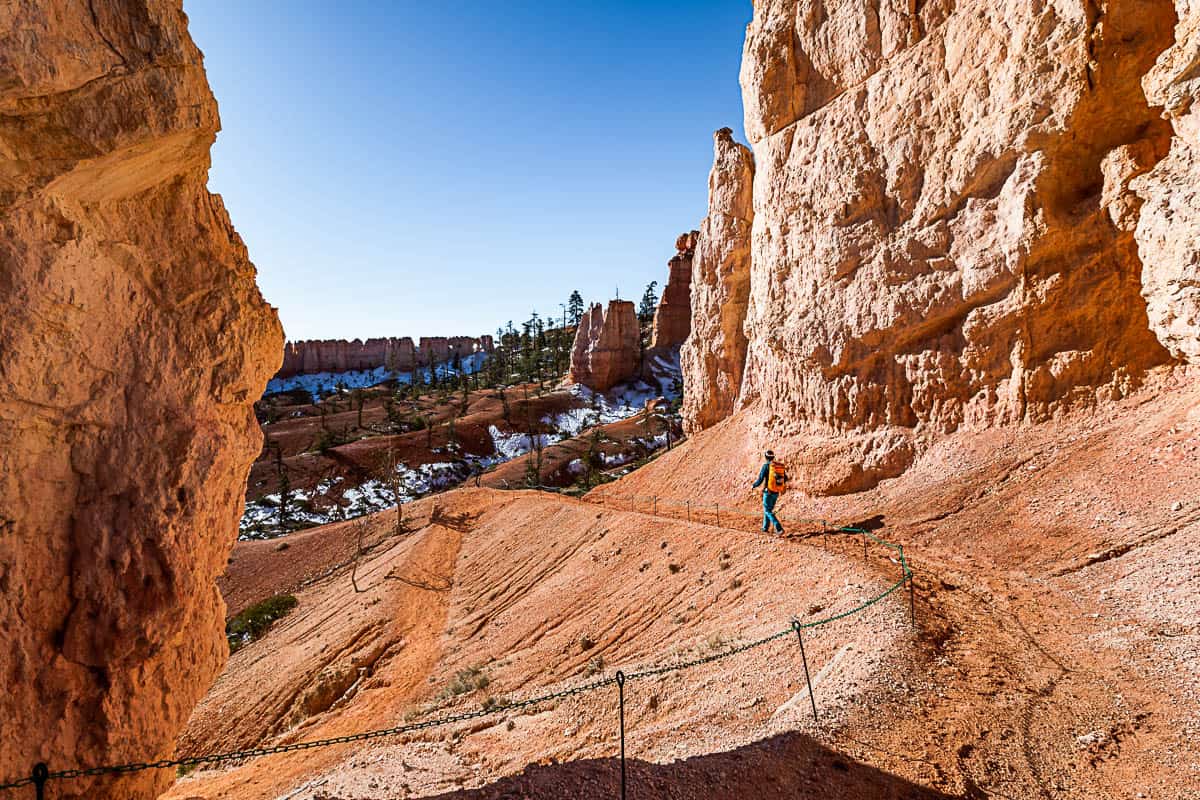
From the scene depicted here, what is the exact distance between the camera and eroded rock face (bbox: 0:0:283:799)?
4480 millimetres

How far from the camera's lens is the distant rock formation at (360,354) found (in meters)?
107

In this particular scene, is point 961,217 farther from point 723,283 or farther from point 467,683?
point 723,283

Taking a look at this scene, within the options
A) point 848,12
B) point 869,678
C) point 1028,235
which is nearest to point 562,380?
point 848,12

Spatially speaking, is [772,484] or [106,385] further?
[772,484]

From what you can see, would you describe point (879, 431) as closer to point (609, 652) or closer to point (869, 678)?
point (609, 652)

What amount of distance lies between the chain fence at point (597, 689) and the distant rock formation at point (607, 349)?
40.3m

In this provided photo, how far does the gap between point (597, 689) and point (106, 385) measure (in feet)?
22.6

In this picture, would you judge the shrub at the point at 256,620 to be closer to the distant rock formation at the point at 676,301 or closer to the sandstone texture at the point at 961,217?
the sandstone texture at the point at 961,217

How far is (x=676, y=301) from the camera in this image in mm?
67188

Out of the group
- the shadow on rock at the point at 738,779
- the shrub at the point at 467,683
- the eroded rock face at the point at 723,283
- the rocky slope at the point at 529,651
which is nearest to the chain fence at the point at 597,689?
the rocky slope at the point at 529,651

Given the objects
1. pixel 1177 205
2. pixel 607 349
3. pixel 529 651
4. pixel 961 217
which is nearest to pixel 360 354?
pixel 607 349

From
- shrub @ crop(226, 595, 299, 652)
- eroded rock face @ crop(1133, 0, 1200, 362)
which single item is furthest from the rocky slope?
eroded rock face @ crop(1133, 0, 1200, 362)

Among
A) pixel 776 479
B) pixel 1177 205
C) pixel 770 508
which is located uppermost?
pixel 1177 205

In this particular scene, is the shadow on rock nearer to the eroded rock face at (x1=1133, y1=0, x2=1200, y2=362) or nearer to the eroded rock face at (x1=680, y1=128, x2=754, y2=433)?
the eroded rock face at (x1=1133, y1=0, x2=1200, y2=362)
